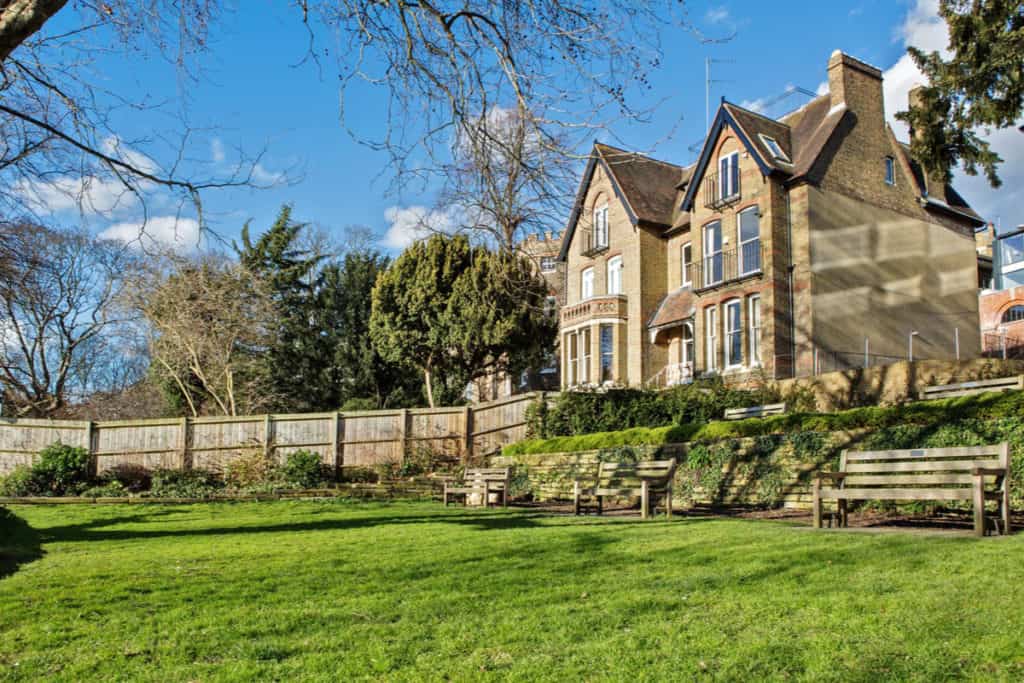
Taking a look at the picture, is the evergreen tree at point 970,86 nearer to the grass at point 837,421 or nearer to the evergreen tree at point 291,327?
the grass at point 837,421

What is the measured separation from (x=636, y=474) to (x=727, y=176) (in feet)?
64.9

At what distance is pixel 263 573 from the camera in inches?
296

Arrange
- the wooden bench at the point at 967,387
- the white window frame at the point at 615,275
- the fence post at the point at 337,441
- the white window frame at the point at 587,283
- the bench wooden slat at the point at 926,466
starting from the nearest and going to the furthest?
the bench wooden slat at the point at 926,466, the wooden bench at the point at 967,387, the fence post at the point at 337,441, the white window frame at the point at 615,275, the white window frame at the point at 587,283

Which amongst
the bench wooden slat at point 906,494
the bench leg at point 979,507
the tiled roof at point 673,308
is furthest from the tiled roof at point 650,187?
the bench leg at point 979,507

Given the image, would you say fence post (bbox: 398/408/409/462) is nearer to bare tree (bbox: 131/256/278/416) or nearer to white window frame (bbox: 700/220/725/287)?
bare tree (bbox: 131/256/278/416)

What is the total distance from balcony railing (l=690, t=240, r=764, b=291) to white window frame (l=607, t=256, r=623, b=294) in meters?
4.65

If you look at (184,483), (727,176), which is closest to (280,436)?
(184,483)

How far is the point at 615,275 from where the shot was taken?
122ft

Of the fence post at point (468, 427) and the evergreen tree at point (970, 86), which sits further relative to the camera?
the fence post at point (468, 427)

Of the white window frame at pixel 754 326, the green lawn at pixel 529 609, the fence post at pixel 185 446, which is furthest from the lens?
the white window frame at pixel 754 326

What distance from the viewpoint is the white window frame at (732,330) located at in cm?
3006

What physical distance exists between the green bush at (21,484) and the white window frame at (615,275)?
2298 cm

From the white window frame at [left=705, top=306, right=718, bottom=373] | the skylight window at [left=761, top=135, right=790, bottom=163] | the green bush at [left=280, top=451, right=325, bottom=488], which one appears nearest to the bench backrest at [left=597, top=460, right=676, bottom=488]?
the green bush at [left=280, top=451, right=325, bottom=488]

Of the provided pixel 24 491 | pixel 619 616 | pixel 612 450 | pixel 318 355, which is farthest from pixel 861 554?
pixel 318 355
